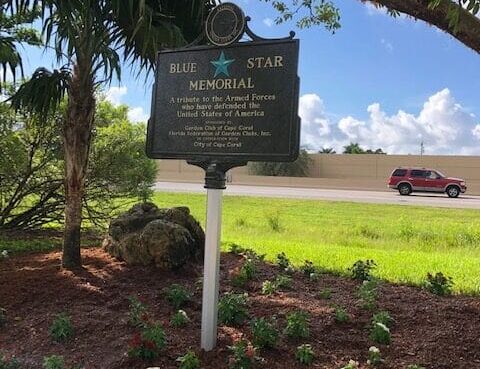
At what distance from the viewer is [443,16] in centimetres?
472

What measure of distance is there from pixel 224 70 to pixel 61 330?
7.72 ft

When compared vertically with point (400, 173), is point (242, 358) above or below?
below

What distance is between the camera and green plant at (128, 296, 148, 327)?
449 centimetres

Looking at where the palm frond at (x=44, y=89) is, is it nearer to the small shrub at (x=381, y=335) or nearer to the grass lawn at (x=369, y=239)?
the grass lawn at (x=369, y=239)

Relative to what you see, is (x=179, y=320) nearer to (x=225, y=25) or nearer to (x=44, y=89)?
(x=225, y=25)

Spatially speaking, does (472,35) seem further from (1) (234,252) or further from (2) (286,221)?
(2) (286,221)

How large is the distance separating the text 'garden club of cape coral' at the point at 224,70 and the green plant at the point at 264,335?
174cm

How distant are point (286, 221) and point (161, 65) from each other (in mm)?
10342

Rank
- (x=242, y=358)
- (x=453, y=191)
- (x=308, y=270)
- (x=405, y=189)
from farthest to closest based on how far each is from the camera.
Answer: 1. (x=405, y=189)
2. (x=453, y=191)
3. (x=308, y=270)
4. (x=242, y=358)

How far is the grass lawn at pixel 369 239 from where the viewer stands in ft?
24.4

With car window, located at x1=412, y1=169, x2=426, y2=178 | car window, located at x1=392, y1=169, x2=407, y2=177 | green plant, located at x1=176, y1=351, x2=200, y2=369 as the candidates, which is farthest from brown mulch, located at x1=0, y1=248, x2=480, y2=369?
car window, located at x1=412, y1=169, x2=426, y2=178

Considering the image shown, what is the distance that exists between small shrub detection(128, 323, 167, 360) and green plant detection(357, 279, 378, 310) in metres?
1.89

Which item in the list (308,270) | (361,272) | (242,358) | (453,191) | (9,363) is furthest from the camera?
(453,191)

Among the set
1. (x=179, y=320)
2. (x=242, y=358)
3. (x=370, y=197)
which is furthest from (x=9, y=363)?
(x=370, y=197)
